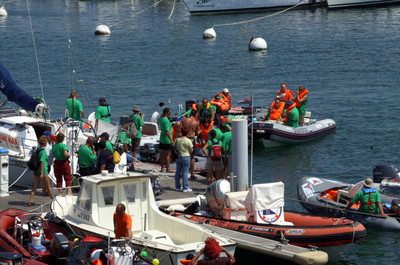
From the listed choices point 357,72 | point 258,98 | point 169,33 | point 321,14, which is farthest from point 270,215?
point 321,14

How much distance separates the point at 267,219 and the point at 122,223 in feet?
10.5

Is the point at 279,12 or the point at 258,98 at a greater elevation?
the point at 279,12

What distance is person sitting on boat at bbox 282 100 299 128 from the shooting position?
23078mm

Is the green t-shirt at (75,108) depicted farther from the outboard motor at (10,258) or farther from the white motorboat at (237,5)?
the white motorboat at (237,5)

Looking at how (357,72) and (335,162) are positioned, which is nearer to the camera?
(335,162)

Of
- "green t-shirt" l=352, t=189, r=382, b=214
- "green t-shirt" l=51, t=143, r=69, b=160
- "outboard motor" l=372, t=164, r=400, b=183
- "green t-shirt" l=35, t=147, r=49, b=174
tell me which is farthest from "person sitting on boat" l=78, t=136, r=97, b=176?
"outboard motor" l=372, t=164, r=400, b=183

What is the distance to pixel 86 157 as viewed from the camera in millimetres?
15602

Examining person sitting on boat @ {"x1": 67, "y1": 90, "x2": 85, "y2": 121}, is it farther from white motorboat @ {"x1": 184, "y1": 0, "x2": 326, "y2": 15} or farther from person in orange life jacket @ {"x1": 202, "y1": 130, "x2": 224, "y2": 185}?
white motorboat @ {"x1": 184, "y1": 0, "x2": 326, "y2": 15}

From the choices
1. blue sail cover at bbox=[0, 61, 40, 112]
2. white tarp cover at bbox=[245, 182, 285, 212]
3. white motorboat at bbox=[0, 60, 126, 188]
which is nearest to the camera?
white tarp cover at bbox=[245, 182, 285, 212]

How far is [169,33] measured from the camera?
53.5 m

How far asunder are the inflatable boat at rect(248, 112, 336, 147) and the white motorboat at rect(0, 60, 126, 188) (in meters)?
5.29

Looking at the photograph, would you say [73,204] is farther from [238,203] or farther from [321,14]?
[321,14]

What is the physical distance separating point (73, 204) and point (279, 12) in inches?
1921

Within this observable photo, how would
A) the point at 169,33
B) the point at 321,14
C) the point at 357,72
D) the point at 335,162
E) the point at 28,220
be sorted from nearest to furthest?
the point at 28,220
the point at 335,162
the point at 357,72
the point at 169,33
the point at 321,14
